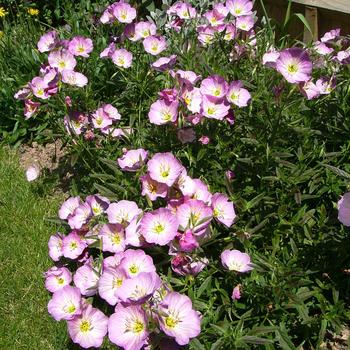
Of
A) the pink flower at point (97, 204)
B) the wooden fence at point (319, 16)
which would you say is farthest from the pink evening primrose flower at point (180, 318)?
the wooden fence at point (319, 16)

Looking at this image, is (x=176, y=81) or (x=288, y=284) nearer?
(x=288, y=284)

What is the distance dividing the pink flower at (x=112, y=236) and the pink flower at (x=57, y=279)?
10.1 inches

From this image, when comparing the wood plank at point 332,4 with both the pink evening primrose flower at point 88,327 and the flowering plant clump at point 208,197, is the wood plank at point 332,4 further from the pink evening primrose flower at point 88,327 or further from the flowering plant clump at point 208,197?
the pink evening primrose flower at point 88,327

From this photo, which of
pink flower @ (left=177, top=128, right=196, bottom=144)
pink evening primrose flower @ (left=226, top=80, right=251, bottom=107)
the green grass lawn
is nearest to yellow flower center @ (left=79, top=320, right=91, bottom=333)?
the green grass lawn

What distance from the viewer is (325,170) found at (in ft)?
7.85

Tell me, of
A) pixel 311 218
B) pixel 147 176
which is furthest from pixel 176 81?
pixel 311 218

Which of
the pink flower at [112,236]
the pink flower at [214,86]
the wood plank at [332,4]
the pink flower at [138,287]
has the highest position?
the pink flower at [214,86]

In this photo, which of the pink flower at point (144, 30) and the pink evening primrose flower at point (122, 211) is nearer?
the pink evening primrose flower at point (122, 211)

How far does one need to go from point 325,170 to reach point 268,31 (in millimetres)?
978

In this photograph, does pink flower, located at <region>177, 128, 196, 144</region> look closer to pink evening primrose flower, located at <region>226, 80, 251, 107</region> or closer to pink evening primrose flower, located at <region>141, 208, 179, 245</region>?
pink evening primrose flower, located at <region>226, 80, 251, 107</region>

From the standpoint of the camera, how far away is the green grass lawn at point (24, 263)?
237cm

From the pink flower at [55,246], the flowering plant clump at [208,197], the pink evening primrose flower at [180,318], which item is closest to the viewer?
the pink evening primrose flower at [180,318]

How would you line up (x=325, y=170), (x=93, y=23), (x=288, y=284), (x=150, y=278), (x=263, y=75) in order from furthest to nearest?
(x=93, y=23) → (x=263, y=75) → (x=325, y=170) → (x=288, y=284) → (x=150, y=278)

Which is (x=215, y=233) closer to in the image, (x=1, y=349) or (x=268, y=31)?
(x=1, y=349)
